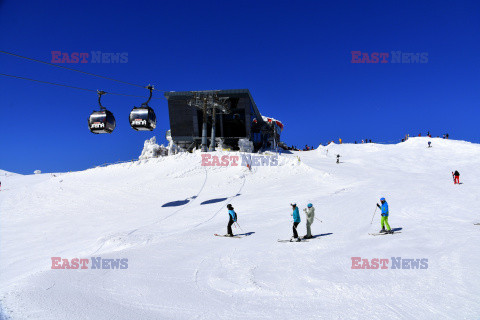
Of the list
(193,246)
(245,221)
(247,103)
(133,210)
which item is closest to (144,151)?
(247,103)

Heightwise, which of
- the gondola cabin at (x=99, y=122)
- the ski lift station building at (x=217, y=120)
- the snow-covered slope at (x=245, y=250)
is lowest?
the snow-covered slope at (x=245, y=250)

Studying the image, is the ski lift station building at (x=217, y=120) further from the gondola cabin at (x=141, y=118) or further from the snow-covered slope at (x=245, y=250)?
the gondola cabin at (x=141, y=118)

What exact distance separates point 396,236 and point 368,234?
35.4 inches

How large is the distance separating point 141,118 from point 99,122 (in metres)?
2.08

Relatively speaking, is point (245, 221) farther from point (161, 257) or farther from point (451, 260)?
point (451, 260)

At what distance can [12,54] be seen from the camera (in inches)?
325

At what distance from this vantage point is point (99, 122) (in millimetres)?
13477

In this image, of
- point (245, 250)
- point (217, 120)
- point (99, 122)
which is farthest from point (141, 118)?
point (217, 120)

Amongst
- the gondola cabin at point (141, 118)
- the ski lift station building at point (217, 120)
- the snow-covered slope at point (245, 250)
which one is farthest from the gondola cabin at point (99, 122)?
the ski lift station building at point (217, 120)

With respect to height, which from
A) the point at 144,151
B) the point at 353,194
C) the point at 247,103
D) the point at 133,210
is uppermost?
the point at 247,103

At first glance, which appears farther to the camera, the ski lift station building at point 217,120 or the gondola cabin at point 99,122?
the ski lift station building at point 217,120

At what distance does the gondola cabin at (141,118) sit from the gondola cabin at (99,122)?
117 cm

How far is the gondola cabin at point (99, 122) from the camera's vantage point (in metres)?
13.5

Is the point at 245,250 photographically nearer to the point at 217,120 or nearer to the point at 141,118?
the point at 141,118
